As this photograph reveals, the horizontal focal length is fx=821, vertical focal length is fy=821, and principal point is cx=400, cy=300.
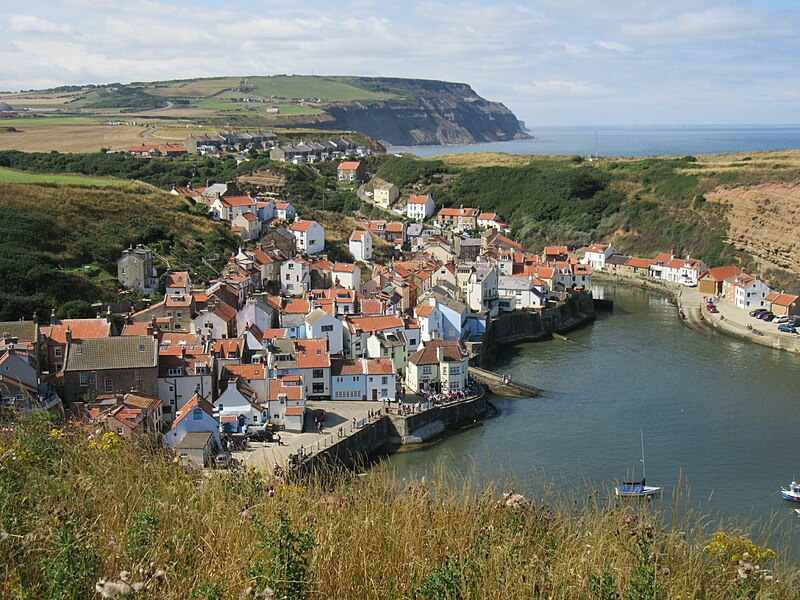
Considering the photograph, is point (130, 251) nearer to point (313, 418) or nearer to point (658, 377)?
point (313, 418)

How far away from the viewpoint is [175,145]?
5800 cm

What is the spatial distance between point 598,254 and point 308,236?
1660 centimetres

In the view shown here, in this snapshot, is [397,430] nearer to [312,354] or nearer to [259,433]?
[312,354]

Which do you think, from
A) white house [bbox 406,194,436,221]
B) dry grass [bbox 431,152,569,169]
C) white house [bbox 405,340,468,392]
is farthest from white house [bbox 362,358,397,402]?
dry grass [bbox 431,152,569,169]

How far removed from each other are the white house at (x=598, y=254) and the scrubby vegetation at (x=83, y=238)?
19.4m

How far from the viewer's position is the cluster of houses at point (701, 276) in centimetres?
3174

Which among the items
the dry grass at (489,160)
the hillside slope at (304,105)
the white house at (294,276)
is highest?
the hillside slope at (304,105)

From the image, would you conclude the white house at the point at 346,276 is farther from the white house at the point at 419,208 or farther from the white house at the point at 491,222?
the white house at the point at 419,208

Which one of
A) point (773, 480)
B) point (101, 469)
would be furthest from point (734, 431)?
point (101, 469)

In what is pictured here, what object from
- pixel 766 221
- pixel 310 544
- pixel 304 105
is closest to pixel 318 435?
pixel 310 544

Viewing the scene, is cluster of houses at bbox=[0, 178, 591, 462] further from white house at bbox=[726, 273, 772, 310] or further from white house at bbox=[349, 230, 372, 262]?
white house at bbox=[726, 273, 772, 310]

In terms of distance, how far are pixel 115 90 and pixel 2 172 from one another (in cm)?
8155

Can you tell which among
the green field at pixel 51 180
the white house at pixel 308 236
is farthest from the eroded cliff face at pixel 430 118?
the white house at pixel 308 236

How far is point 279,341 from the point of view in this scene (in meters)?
20.1
